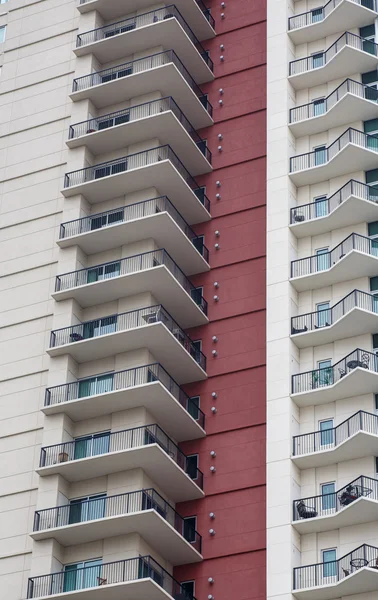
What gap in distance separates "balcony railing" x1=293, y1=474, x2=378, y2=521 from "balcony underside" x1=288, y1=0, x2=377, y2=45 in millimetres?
26331

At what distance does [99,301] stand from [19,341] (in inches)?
191

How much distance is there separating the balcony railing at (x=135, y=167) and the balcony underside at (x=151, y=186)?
602 millimetres

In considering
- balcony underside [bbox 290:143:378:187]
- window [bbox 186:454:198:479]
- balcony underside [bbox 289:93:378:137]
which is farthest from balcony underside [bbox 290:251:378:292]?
window [bbox 186:454:198:479]

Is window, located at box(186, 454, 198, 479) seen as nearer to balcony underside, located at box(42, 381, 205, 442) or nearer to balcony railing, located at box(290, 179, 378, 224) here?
balcony underside, located at box(42, 381, 205, 442)

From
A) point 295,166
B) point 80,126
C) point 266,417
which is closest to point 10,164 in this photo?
point 80,126

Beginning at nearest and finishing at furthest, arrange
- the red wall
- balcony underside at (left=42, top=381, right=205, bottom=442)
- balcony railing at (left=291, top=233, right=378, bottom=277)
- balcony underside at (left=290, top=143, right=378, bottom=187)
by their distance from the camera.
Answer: the red wall
balcony underside at (left=42, top=381, right=205, bottom=442)
balcony railing at (left=291, top=233, right=378, bottom=277)
balcony underside at (left=290, top=143, right=378, bottom=187)

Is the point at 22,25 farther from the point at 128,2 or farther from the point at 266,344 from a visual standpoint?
the point at 266,344

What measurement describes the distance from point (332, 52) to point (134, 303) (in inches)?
701

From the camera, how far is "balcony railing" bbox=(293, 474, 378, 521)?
5359 centimetres

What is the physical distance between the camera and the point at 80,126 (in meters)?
69.4

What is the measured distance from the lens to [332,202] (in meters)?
63.0

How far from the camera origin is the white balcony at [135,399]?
58312 millimetres

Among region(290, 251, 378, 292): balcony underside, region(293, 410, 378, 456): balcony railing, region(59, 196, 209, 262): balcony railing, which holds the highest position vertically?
region(59, 196, 209, 262): balcony railing

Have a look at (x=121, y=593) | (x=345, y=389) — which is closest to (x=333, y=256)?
(x=345, y=389)
